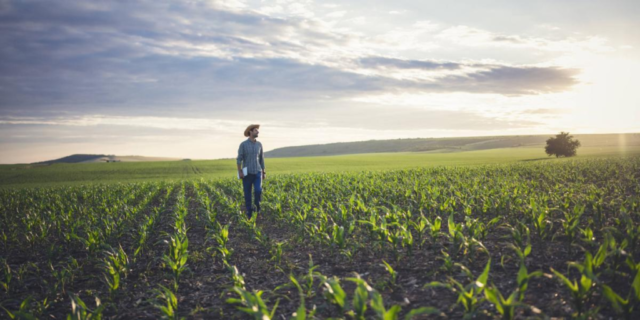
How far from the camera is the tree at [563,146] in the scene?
213 ft

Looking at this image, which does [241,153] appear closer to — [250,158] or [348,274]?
[250,158]

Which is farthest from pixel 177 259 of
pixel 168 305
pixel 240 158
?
pixel 240 158

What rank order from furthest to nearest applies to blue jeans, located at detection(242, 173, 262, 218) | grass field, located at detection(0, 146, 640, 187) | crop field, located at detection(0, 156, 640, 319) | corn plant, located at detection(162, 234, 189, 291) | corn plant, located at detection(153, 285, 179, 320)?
grass field, located at detection(0, 146, 640, 187), blue jeans, located at detection(242, 173, 262, 218), corn plant, located at detection(162, 234, 189, 291), corn plant, located at detection(153, 285, 179, 320), crop field, located at detection(0, 156, 640, 319)

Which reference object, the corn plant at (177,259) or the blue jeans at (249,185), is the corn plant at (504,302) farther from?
the blue jeans at (249,185)

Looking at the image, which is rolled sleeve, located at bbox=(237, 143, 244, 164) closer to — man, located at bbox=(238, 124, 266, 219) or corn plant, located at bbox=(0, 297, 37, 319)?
man, located at bbox=(238, 124, 266, 219)

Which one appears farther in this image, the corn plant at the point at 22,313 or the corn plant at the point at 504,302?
the corn plant at the point at 22,313

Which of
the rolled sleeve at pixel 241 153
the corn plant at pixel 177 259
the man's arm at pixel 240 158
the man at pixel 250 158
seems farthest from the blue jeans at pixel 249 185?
the corn plant at pixel 177 259

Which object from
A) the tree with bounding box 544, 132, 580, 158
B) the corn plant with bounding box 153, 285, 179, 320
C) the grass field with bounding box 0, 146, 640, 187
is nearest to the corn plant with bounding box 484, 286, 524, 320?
the corn plant with bounding box 153, 285, 179, 320

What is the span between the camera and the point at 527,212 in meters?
8.86

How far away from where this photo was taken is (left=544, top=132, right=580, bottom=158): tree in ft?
213

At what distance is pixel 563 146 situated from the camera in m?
65.4

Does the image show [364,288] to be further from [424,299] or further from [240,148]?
[240,148]

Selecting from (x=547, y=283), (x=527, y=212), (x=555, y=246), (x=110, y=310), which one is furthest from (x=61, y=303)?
(x=527, y=212)

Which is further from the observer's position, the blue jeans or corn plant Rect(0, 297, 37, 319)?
the blue jeans
